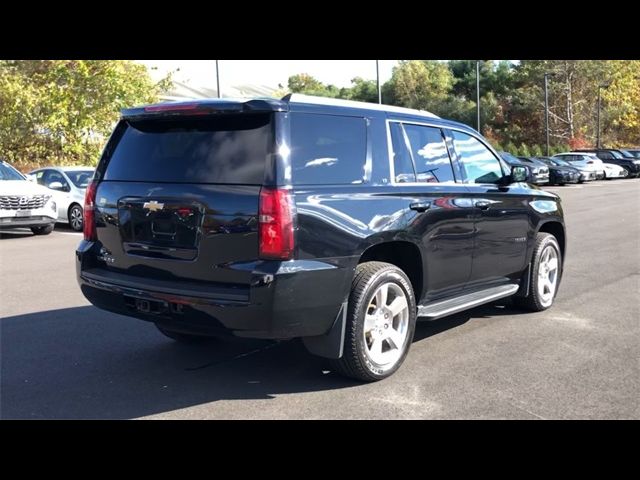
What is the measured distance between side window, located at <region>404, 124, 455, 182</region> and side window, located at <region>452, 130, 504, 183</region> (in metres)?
0.26

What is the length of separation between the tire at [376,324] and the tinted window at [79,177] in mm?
12532

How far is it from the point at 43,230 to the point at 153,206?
11.6 meters

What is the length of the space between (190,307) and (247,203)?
2.47 ft

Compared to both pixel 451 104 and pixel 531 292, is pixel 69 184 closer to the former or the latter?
pixel 531 292

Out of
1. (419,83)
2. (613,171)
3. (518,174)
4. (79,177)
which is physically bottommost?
(613,171)

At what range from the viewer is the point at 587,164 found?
3584 cm

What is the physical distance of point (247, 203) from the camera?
4.20 m

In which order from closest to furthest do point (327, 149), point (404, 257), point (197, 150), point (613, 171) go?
1. point (197, 150)
2. point (327, 149)
3. point (404, 257)
4. point (613, 171)

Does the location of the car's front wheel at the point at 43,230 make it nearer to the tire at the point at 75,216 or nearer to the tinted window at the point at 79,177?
the tire at the point at 75,216

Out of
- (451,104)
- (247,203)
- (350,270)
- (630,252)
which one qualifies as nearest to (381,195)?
(350,270)

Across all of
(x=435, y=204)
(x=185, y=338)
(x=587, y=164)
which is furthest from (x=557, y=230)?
(x=587, y=164)

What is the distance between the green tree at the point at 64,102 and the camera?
23734 millimetres

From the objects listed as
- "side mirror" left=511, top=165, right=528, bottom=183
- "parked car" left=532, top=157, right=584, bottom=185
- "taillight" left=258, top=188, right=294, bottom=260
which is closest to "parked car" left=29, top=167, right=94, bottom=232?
"side mirror" left=511, top=165, right=528, bottom=183

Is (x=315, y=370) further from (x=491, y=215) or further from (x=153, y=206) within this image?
(x=491, y=215)
